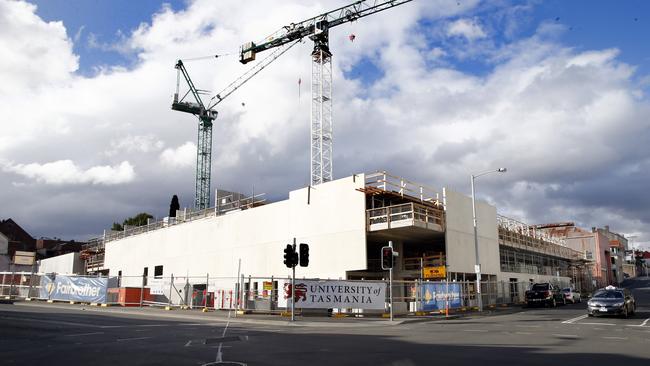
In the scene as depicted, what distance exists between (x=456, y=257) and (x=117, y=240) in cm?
4809

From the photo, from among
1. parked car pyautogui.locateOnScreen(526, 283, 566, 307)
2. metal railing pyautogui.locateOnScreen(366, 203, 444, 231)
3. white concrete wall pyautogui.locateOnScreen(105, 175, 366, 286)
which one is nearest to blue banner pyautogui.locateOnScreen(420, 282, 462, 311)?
metal railing pyautogui.locateOnScreen(366, 203, 444, 231)

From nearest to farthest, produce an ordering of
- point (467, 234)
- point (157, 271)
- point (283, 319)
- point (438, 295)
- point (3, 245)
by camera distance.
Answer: point (283, 319) → point (438, 295) → point (467, 234) → point (157, 271) → point (3, 245)

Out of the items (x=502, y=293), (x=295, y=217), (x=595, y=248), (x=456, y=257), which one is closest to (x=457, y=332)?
(x=456, y=257)

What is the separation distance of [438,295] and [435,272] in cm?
433

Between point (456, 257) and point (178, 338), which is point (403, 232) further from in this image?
point (178, 338)

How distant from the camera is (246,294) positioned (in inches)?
1150

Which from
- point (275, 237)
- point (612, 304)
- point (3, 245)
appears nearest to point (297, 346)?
point (612, 304)

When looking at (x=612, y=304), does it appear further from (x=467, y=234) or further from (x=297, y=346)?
→ (x=297, y=346)

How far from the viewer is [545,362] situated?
11.1m

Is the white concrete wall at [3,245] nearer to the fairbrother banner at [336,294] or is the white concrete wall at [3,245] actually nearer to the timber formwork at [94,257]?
the timber formwork at [94,257]

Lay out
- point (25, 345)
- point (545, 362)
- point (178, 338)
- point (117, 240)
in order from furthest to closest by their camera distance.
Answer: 1. point (117, 240)
2. point (178, 338)
3. point (25, 345)
4. point (545, 362)

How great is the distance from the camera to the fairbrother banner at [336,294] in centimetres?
2619

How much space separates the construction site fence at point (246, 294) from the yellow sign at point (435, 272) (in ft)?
4.85

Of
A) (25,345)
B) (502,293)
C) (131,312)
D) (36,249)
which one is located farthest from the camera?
(36,249)
